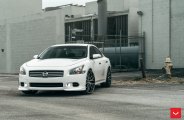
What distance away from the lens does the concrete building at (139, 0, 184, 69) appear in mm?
31531

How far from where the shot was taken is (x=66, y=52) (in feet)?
44.2

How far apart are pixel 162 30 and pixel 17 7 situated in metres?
27.8

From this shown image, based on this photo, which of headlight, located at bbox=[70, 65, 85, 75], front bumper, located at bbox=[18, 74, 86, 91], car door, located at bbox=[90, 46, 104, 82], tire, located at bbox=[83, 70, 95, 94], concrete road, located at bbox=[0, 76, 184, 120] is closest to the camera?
concrete road, located at bbox=[0, 76, 184, 120]

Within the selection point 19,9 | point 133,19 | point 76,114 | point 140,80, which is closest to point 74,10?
point 19,9

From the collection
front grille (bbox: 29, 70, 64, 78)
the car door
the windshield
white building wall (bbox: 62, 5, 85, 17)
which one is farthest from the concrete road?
white building wall (bbox: 62, 5, 85, 17)

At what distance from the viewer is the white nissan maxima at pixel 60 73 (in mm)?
11977

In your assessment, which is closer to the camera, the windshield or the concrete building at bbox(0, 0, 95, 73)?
the windshield

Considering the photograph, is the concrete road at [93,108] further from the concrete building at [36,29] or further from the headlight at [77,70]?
the concrete building at [36,29]

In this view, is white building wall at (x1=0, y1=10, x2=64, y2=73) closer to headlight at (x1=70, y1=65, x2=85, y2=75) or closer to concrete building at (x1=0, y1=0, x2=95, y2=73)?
concrete building at (x1=0, y1=0, x2=95, y2=73)

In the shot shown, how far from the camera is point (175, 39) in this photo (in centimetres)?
3189

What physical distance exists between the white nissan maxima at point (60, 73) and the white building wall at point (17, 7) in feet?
140

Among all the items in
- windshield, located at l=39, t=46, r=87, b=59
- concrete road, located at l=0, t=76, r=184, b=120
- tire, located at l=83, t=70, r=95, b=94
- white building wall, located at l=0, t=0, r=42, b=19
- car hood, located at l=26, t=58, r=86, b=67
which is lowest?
concrete road, located at l=0, t=76, r=184, b=120

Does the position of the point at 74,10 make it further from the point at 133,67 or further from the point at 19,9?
the point at 133,67

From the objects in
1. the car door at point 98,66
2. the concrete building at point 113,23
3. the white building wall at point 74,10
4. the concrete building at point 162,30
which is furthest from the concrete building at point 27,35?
the white building wall at point 74,10
